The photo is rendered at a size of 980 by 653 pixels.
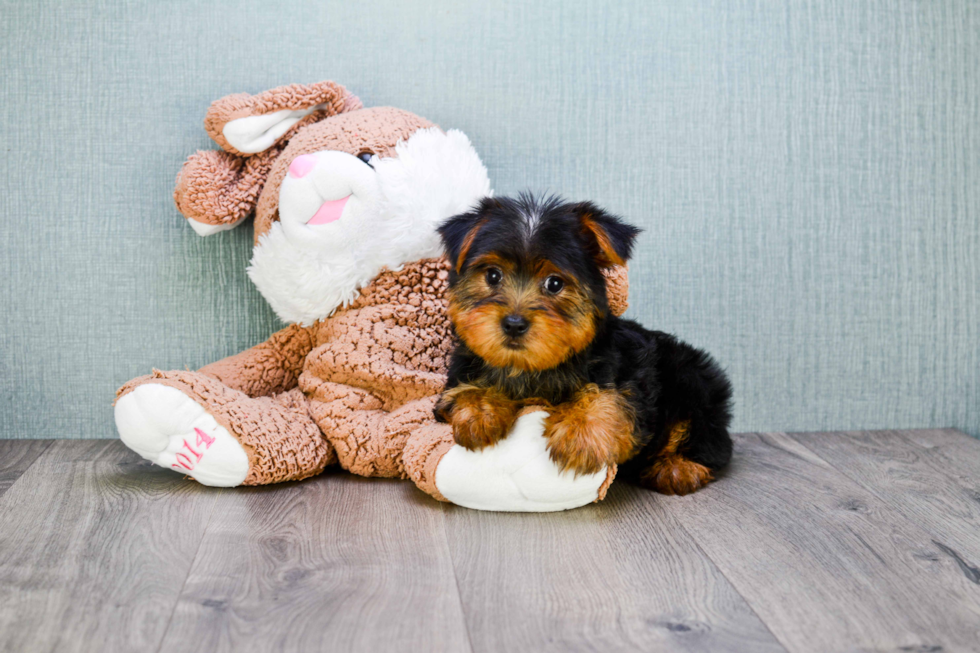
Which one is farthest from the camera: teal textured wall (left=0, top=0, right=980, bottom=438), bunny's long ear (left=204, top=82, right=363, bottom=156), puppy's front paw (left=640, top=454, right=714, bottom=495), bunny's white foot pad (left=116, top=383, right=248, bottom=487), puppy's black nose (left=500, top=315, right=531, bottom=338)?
teal textured wall (left=0, top=0, right=980, bottom=438)

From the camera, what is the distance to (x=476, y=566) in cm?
179

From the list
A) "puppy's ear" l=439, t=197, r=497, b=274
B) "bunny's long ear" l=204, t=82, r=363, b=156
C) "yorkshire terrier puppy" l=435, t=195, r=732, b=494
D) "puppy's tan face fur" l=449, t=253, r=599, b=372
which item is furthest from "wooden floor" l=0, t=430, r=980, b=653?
"bunny's long ear" l=204, t=82, r=363, b=156

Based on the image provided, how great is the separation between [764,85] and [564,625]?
2.14 metres

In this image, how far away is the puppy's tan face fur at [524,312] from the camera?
1.87 m

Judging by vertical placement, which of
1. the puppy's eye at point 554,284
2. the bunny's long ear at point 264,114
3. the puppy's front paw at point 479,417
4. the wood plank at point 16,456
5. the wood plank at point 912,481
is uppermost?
the bunny's long ear at point 264,114

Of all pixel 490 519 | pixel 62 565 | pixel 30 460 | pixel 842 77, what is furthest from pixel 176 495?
pixel 842 77

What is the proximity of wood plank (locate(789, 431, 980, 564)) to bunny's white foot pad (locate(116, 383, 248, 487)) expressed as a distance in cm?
175

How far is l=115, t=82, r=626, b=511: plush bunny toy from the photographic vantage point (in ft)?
7.27

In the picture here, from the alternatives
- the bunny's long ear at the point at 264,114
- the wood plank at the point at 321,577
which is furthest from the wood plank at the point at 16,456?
the bunny's long ear at the point at 264,114

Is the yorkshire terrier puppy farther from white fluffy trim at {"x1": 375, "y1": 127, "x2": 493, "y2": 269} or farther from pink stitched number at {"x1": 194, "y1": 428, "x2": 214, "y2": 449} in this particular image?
pink stitched number at {"x1": 194, "y1": 428, "x2": 214, "y2": 449}

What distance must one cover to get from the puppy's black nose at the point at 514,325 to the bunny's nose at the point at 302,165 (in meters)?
0.86

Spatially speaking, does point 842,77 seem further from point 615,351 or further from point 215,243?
point 215,243

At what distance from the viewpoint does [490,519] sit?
81.7 inches

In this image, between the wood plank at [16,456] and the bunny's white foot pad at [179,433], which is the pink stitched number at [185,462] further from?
the wood plank at [16,456]
